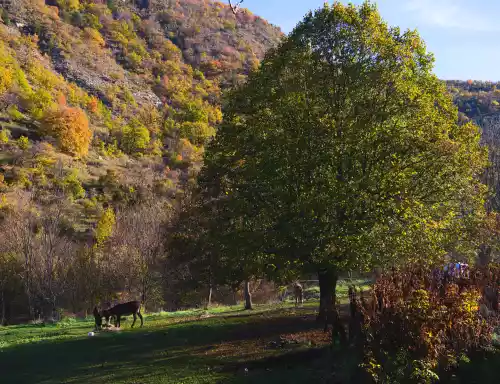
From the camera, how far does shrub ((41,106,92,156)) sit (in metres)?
110

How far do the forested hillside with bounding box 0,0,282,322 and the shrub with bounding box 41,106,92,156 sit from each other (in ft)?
1.11

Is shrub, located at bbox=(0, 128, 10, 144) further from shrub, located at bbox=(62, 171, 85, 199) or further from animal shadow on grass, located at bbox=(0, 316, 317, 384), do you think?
animal shadow on grass, located at bbox=(0, 316, 317, 384)

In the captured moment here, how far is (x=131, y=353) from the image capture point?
1634 cm

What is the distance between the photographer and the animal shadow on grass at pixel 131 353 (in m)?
13.6

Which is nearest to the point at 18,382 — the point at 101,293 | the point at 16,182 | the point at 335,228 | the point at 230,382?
the point at 230,382

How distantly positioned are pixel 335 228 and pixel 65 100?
415ft

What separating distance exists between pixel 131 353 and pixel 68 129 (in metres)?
106

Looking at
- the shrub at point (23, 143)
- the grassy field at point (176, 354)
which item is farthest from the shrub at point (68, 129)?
the grassy field at point (176, 354)

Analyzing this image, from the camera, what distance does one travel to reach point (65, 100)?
126750 millimetres

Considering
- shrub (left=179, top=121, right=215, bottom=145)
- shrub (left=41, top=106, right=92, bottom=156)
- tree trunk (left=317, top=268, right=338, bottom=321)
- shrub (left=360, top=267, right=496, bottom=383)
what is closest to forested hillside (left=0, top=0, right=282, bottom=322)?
shrub (left=41, top=106, right=92, bottom=156)

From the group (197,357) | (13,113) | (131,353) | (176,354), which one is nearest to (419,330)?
(197,357)

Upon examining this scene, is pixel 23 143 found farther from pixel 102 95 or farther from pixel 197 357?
pixel 197 357

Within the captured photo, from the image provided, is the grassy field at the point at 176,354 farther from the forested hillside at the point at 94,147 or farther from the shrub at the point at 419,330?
the forested hillside at the point at 94,147

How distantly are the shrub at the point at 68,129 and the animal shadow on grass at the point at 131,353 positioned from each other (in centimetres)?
9927
